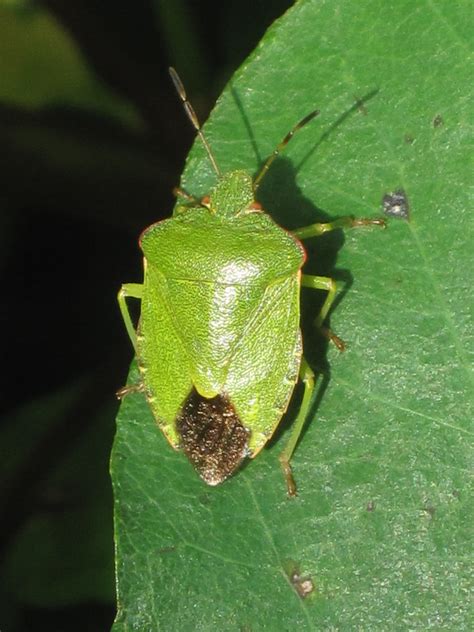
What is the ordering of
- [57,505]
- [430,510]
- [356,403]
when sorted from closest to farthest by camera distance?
[430,510] < [356,403] < [57,505]

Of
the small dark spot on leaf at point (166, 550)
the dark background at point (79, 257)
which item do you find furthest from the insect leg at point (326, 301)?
the dark background at point (79, 257)

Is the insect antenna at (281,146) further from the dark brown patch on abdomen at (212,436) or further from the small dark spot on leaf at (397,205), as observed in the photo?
the dark brown patch on abdomen at (212,436)

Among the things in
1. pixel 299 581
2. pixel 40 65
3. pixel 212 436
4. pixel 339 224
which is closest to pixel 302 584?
pixel 299 581

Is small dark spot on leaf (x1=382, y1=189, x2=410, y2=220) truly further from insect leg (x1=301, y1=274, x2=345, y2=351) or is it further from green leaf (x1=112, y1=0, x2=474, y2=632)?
insect leg (x1=301, y1=274, x2=345, y2=351)

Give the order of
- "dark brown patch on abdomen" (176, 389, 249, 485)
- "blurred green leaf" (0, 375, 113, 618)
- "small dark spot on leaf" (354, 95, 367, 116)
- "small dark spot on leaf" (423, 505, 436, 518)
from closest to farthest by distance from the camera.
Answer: "small dark spot on leaf" (423, 505, 436, 518), "dark brown patch on abdomen" (176, 389, 249, 485), "small dark spot on leaf" (354, 95, 367, 116), "blurred green leaf" (0, 375, 113, 618)

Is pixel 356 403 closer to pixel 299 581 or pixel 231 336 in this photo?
pixel 231 336

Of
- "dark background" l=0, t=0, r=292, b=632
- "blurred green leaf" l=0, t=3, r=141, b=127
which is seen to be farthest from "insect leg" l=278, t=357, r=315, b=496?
"blurred green leaf" l=0, t=3, r=141, b=127
